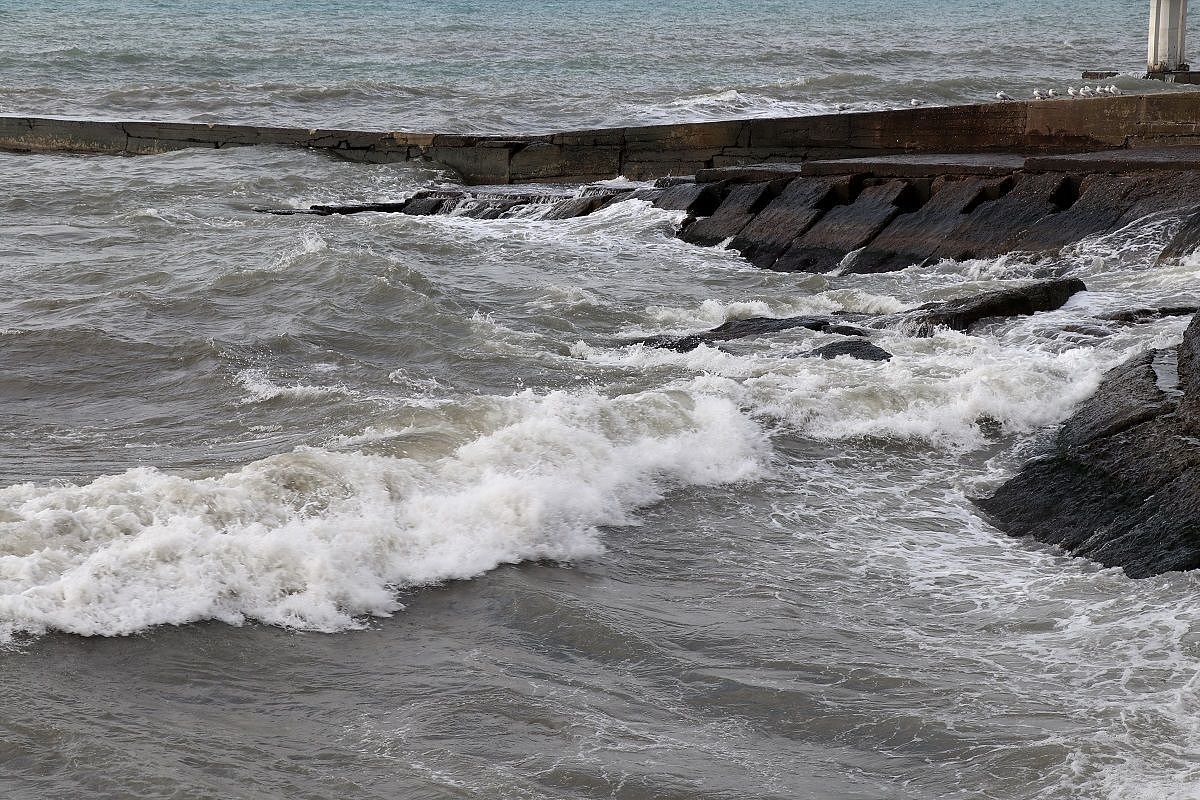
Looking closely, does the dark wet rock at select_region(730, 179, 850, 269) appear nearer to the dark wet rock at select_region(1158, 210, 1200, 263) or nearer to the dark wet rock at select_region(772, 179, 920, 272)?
the dark wet rock at select_region(772, 179, 920, 272)

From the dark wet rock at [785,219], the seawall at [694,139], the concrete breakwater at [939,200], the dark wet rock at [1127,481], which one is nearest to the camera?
the dark wet rock at [1127,481]

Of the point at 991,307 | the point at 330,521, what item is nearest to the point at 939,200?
the point at 991,307

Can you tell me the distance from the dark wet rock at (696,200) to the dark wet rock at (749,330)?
4979 millimetres

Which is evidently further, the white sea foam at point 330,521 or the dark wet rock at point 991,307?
the dark wet rock at point 991,307

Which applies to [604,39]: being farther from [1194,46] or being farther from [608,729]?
[608,729]

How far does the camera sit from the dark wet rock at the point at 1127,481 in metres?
5.55

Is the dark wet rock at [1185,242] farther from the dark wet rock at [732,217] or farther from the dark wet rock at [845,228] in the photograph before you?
the dark wet rock at [732,217]

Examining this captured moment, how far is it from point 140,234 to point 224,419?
23.6ft

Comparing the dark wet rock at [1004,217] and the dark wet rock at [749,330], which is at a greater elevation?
the dark wet rock at [1004,217]

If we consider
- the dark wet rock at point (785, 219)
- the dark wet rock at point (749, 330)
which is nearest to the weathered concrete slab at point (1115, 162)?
the dark wet rock at point (785, 219)

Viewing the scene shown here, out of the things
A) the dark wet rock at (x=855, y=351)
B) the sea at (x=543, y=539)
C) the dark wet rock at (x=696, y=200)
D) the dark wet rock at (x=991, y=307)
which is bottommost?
the sea at (x=543, y=539)

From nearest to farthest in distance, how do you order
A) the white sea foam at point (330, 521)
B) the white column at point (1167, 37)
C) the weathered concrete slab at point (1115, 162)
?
1. the white sea foam at point (330, 521)
2. the weathered concrete slab at point (1115, 162)
3. the white column at point (1167, 37)

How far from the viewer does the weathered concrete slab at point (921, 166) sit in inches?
508

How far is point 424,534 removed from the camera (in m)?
5.78
